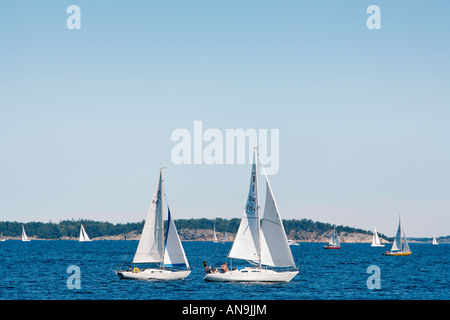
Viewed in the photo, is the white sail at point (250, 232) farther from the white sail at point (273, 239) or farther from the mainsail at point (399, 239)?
the mainsail at point (399, 239)

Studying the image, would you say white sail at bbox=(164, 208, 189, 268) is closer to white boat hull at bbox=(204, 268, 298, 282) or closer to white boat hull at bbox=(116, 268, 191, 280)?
white boat hull at bbox=(116, 268, 191, 280)

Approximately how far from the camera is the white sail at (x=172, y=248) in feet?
214

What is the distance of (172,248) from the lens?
65.5 meters

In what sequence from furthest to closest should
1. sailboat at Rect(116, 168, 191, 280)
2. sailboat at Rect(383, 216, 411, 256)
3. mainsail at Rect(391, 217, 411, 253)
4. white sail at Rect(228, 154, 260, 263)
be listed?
sailboat at Rect(383, 216, 411, 256)
mainsail at Rect(391, 217, 411, 253)
sailboat at Rect(116, 168, 191, 280)
white sail at Rect(228, 154, 260, 263)

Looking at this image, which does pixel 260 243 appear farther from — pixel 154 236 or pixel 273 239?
pixel 154 236

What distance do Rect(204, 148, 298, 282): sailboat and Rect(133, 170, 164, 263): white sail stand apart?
8.20m

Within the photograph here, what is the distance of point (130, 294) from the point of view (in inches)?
2212

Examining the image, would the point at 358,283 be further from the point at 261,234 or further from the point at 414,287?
the point at 261,234

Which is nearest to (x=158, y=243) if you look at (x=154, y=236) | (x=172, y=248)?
(x=154, y=236)

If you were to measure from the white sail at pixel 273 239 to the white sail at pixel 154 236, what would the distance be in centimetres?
1192

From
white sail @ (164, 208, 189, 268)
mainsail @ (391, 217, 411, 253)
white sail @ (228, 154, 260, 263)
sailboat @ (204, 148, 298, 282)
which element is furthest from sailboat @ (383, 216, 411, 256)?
white sail @ (164, 208, 189, 268)

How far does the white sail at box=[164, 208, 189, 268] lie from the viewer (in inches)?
2571

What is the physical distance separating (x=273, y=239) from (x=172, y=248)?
470 inches
